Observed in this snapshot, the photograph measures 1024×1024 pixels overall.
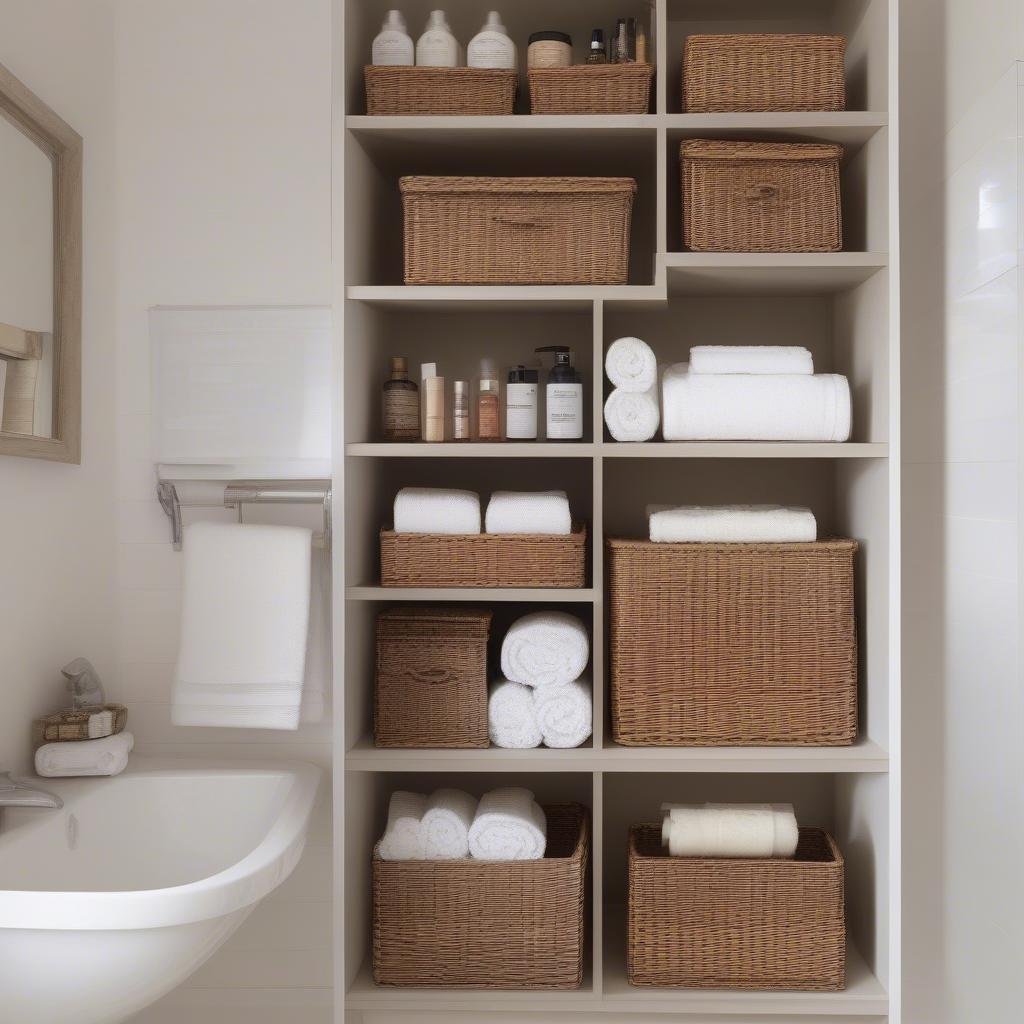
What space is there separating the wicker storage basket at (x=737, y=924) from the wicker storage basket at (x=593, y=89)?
1.24m

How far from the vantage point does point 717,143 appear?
1646 mm

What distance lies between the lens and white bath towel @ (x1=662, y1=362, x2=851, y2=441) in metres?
1.64

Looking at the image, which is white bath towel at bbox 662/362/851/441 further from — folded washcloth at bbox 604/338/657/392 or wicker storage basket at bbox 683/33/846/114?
wicker storage basket at bbox 683/33/846/114

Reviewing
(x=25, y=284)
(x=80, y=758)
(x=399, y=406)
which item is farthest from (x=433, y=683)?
(x=25, y=284)

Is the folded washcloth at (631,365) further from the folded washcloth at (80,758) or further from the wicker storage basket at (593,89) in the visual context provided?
the folded washcloth at (80,758)

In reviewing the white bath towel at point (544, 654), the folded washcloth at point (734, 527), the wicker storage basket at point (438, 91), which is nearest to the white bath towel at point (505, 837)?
the white bath towel at point (544, 654)

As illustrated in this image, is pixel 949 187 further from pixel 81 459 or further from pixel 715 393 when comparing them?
pixel 81 459

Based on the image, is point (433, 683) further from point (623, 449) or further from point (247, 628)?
point (623, 449)

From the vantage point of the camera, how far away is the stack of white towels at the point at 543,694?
65.4 inches

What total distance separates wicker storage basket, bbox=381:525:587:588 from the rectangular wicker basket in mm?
92

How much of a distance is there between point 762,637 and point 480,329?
0.81 metres

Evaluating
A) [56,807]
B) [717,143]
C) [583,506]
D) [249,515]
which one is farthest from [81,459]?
[717,143]

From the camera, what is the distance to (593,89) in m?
1.65

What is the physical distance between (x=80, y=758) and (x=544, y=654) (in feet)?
2.61
